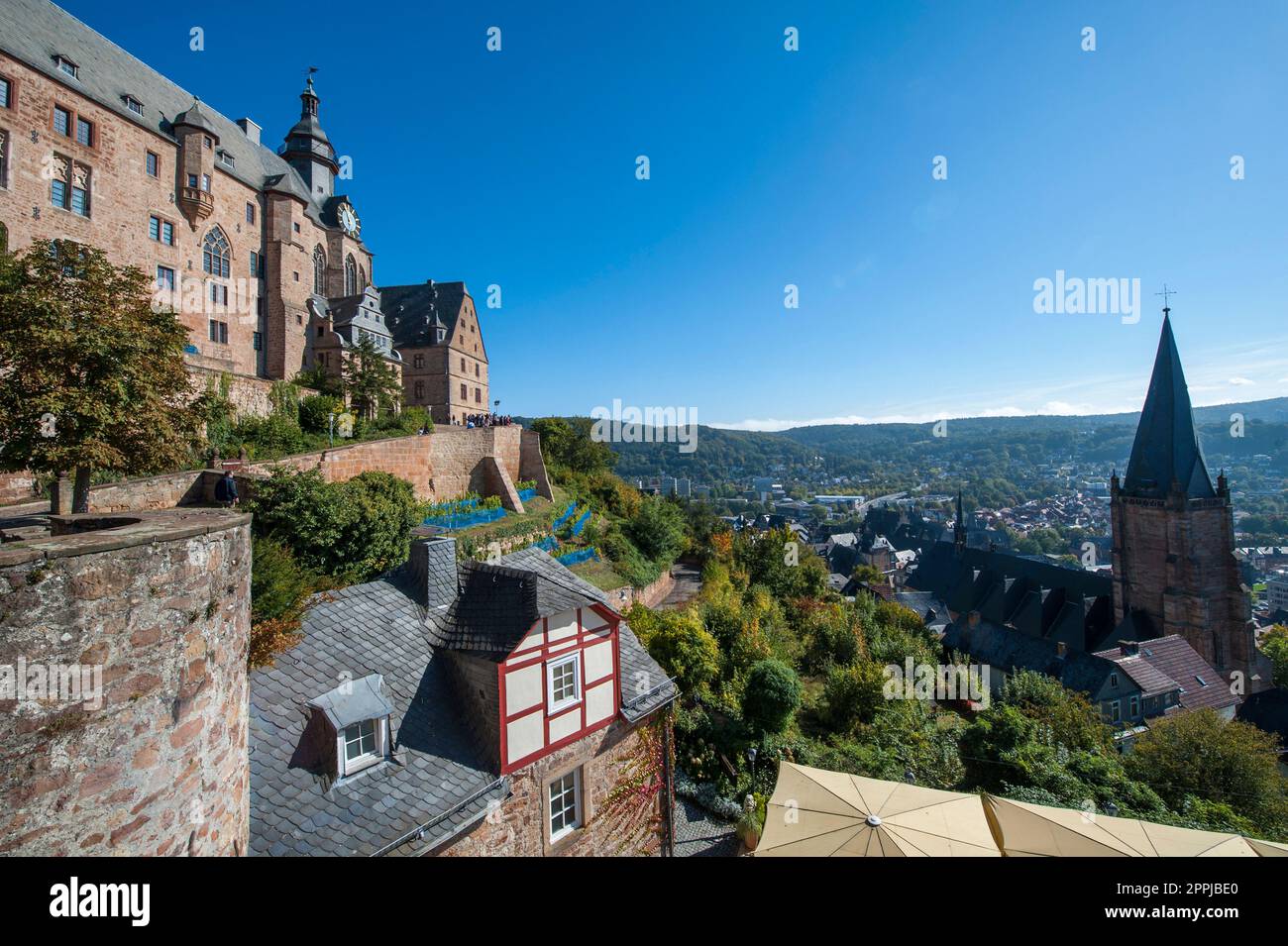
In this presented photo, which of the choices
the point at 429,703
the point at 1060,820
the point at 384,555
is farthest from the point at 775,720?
the point at 384,555

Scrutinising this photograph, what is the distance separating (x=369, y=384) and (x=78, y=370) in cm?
1928

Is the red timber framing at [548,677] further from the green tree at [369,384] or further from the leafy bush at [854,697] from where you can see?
the green tree at [369,384]

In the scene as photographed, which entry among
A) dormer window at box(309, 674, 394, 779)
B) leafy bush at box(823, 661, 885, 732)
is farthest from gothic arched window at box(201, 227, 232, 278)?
leafy bush at box(823, 661, 885, 732)

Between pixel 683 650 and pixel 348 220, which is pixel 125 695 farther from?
pixel 348 220

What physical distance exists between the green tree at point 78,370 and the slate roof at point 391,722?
3753mm

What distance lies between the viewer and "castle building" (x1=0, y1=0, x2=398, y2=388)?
20.9 meters

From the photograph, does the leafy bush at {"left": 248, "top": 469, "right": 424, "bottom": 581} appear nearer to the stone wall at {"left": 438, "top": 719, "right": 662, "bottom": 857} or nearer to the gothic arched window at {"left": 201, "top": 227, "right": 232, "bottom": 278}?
the stone wall at {"left": 438, "top": 719, "right": 662, "bottom": 857}

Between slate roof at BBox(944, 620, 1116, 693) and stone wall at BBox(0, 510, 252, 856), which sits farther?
slate roof at BBox(944, 620, 1116, 693)

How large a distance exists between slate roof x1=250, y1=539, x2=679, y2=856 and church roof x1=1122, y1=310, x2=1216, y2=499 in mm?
42507

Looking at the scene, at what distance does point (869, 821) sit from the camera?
9.17 metres
